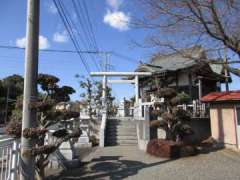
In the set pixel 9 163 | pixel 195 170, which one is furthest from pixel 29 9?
pixel 195 170

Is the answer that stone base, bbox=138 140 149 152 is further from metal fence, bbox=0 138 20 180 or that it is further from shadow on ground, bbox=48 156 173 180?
metal fence, bbox=0 138 20 180

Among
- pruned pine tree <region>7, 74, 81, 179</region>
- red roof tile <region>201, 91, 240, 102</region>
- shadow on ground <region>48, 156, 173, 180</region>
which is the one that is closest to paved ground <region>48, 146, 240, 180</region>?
shadow on ground <region>48, 156, 173, 180</region>

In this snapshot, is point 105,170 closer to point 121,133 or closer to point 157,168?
point 157,168

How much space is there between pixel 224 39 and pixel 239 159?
13.5 ft

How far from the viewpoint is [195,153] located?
340 inches

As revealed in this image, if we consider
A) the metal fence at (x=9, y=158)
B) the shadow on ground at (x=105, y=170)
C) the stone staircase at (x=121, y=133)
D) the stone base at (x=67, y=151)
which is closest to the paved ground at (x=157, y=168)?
the shadow on ground at (x=105, y=170)

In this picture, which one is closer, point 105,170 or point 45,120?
point 45,120

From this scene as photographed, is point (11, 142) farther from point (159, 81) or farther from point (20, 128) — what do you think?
point (159, 81)

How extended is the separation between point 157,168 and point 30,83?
13.7 feet

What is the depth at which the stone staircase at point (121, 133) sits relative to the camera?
11.7 metres

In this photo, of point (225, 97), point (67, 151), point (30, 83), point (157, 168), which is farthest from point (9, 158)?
point (225, 97)

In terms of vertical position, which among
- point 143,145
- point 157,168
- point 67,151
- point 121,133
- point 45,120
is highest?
point 45,120

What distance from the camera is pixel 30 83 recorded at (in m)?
5.05

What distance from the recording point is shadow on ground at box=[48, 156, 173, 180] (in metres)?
6.12
